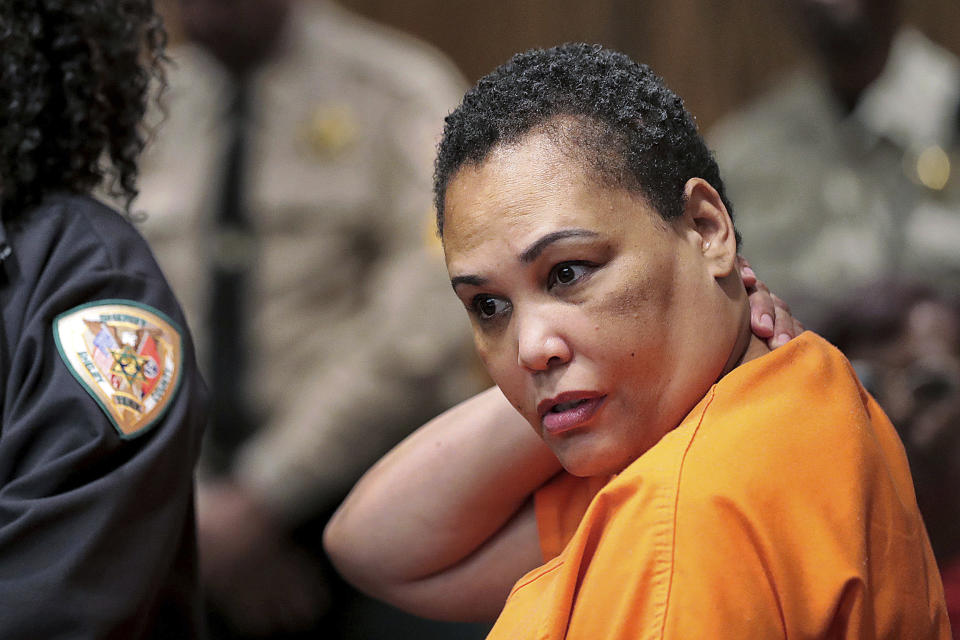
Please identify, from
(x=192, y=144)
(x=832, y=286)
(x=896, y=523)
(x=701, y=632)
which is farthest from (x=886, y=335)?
(x=192, y=144)

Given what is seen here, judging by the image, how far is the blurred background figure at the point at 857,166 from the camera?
249 cm

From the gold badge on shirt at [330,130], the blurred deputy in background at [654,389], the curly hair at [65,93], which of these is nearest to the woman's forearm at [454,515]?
the blurred deputy in background at [654,389]

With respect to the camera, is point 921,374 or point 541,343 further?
point 921,374

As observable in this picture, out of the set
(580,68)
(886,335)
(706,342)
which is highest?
(580,68)

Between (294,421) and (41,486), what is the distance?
148cm

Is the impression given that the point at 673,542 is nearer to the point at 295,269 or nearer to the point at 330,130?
the point at 295,269

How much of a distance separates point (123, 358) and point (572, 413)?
1.80 ft

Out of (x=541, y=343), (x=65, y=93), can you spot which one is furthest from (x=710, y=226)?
(x=65, y=93)

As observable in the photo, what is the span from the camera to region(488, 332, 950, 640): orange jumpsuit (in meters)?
0.86

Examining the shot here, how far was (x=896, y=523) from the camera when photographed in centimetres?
97

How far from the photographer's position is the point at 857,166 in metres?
2.58

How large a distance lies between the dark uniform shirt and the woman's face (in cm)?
45

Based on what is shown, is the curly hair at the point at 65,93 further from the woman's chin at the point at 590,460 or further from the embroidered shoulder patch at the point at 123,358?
the woman's chin at the point at 590,460

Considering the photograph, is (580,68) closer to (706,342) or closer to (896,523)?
(706,342)
